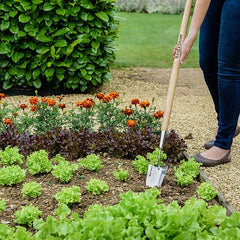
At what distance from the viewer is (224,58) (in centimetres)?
315

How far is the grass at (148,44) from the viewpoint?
8.70m

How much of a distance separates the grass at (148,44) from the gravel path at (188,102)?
612 millimetres

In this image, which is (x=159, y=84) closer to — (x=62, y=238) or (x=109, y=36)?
(x=109, y=36)

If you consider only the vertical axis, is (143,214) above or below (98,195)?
above

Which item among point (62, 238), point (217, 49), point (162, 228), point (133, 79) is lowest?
point (133, 79)

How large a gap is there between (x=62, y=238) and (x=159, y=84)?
5371 mm

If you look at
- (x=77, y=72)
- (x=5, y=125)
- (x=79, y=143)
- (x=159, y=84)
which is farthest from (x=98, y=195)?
(x=159, y=84)

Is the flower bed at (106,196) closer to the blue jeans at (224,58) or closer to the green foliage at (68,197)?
the green foliage at (68,197)

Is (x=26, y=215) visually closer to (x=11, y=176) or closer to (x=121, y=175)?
(x=11, y=176)

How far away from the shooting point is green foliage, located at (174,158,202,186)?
2941 mm

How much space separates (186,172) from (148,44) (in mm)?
8496

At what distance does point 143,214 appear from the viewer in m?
1.92

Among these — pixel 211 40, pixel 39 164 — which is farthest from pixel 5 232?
pixel 211 40

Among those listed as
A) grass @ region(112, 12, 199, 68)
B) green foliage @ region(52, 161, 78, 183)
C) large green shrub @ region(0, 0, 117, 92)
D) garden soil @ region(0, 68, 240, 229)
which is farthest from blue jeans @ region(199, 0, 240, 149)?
grass @ region(112, 12, 199, 68)
